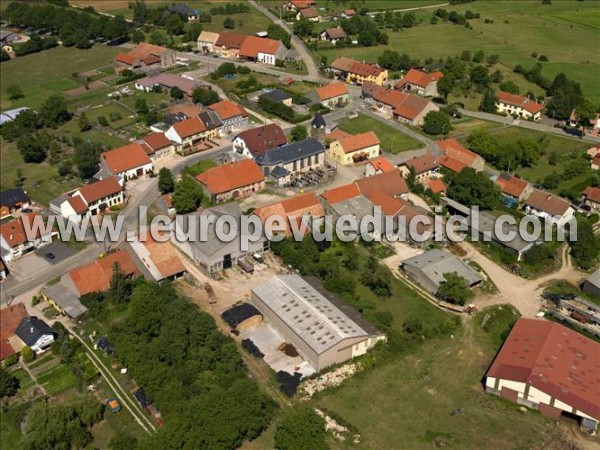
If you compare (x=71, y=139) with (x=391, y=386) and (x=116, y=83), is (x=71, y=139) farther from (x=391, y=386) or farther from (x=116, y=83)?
(x=391, y=386)

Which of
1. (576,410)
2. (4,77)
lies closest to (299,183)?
(576,410)

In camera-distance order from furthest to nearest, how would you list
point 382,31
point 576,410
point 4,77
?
point 382,31 < point 4,77 < point 576,410

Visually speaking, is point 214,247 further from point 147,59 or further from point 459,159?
point 147,59

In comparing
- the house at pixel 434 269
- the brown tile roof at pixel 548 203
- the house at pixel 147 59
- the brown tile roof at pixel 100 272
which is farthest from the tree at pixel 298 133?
the house at pixel 147 59

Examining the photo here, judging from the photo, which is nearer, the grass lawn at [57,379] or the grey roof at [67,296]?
the grass lawn at [57,379]

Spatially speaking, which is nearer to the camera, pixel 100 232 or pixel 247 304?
pixel 247 304

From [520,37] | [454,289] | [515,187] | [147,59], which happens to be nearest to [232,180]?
[454,289]

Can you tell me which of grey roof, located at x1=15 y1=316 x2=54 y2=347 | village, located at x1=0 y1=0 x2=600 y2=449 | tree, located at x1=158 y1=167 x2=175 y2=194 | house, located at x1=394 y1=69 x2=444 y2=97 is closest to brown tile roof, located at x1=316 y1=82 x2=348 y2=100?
village, located at x1=0 y1=0 x2=600 y2=449

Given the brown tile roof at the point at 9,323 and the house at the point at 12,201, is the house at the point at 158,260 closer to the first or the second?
the brown tile roof at the point at 9,323
